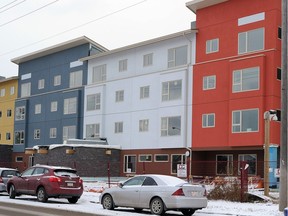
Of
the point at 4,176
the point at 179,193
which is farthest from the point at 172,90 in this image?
the point at 179,193

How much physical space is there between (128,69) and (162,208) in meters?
30.4

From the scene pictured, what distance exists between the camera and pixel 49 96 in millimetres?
55219

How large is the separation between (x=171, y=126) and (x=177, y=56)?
5.89 m

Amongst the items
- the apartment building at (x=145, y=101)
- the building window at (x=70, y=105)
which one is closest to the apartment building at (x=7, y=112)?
the building window at (x=70, y=105)

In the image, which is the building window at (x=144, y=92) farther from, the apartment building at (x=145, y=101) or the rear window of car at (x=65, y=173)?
the rear window of car at (x=65, y=173)

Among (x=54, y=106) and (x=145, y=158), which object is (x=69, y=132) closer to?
(x=54, y=106)

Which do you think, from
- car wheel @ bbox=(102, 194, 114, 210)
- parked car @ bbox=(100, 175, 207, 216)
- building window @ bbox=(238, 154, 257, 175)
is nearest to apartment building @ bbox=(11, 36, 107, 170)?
building window @ bbox=(238, 154, 257, 175)

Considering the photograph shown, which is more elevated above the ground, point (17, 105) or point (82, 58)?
point (82, 58)

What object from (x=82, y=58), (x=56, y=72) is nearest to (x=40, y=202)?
(x=82, y=58)

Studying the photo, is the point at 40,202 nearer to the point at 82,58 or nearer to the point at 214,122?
the point at 214,122

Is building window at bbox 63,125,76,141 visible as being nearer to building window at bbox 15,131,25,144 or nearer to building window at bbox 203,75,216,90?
building window at bbox 15,131,25,144

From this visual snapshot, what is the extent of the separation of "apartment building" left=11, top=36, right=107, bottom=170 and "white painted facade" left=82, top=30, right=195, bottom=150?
1816 millimetres

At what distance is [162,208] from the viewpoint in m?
17.1

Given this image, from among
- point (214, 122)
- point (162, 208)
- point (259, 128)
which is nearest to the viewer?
point (162, 208)
